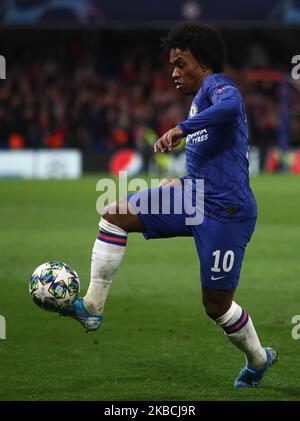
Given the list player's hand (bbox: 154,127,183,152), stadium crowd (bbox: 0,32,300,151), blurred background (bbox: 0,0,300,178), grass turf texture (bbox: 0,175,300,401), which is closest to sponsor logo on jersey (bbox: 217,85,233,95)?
player's hand (bbox: 154,127,183,152)

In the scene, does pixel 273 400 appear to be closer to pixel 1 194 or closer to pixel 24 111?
pixel 1 194

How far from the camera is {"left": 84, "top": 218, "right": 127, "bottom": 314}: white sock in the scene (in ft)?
21.7

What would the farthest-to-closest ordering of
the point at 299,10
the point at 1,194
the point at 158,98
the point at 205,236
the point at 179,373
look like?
1. the point at 158,98
2. the point at 299,10
3. the point at 1,194
4. the point at 179,373
5. the point at 205,236

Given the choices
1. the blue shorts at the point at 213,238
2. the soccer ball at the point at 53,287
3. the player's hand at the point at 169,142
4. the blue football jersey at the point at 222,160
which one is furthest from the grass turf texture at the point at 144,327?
the player's hand at the point at 169,142

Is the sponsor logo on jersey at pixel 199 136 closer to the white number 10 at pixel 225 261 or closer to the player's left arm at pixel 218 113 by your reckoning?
the player's left arm at pixel 218 113

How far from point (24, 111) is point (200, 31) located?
80.7 feet

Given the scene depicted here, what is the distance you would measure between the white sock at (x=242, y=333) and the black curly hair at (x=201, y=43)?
1.62 meters

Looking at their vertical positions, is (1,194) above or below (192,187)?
A: below

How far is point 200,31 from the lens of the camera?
665cm

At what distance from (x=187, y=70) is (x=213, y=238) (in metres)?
1.13

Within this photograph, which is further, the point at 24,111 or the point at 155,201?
the point at 24,111

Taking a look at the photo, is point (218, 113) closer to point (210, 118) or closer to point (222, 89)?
point (210, 118)

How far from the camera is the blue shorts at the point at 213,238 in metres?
6.52

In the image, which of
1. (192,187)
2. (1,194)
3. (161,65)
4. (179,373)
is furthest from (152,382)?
(161,65)
